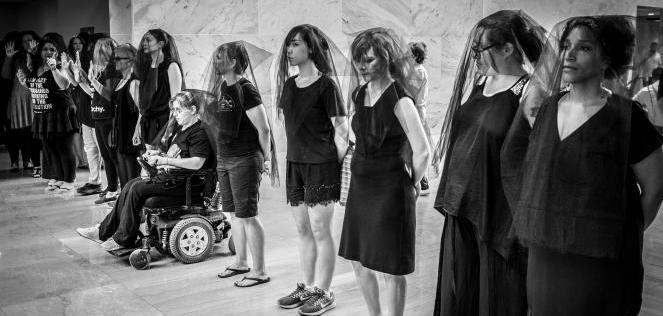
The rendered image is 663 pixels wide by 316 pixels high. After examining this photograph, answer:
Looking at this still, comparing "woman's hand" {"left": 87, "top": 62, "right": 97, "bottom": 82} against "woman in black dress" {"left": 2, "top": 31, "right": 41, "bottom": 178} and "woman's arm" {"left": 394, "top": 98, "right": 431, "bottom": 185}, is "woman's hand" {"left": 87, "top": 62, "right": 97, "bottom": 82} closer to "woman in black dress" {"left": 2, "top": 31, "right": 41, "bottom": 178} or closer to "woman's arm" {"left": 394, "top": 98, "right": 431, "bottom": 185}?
"woman in black dress" {"left": 2, "top": 31, "right": 41, "bottom": 178}

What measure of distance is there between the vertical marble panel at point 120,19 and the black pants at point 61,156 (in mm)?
1351

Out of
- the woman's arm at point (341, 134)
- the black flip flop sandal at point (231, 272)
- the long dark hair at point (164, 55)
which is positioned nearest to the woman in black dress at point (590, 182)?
the woman's arm at point (341, 134)

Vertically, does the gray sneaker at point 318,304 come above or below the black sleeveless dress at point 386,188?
below

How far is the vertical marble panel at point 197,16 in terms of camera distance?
7.81 metres

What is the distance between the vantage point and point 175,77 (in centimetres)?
558

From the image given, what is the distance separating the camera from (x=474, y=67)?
2584mm

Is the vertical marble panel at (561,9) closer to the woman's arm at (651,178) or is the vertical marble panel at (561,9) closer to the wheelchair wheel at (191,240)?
the wheelchair wheel at (191,240)

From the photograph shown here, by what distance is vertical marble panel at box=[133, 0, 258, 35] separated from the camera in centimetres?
781

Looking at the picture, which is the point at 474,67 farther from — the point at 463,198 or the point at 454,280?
the point at 454,280

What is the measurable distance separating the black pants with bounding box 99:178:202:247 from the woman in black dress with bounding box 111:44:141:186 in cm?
108

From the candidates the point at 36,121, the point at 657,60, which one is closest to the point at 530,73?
the point at 657,60

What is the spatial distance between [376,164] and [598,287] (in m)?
1.18

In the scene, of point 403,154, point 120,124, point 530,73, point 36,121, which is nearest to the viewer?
point 530,73

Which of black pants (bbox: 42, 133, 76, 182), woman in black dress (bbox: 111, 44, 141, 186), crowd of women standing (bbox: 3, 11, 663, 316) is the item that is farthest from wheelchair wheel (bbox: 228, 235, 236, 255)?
black pants (bbox: 42, 133, 76, 182)
